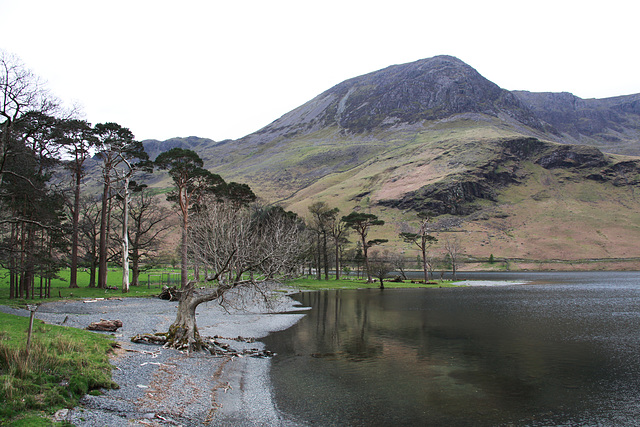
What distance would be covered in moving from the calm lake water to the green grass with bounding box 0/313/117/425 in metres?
6.68

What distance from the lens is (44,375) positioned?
11.1 m

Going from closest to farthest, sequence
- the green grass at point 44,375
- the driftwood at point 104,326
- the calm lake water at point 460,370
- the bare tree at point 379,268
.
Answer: the green grass at point 44,375
the calm lake water at point 460,370
the driftwood at point 104,326
the bare tree at point 379,268

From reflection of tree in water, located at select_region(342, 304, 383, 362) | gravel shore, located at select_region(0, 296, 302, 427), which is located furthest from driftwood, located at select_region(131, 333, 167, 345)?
reflection of tree in water, located at select_region(342, 304, 383, 362)

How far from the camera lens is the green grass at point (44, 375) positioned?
9.48 metres

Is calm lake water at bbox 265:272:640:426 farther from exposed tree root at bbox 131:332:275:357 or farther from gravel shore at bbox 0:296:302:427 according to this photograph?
exposed tree root at bbox 131:332:275:357

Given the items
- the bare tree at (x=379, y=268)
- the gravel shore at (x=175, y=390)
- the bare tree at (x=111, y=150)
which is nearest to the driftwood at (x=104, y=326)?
the gravel shore at (x=175, y=390)

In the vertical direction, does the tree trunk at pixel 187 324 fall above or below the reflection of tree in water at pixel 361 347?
above

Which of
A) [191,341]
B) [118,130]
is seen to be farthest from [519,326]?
[118,130]

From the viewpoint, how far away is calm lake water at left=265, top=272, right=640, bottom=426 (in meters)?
13.6

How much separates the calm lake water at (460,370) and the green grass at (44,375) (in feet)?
21.9

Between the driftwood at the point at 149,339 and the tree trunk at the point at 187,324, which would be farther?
the driftwood at the point at 149,339

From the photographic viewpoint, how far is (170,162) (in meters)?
44.1

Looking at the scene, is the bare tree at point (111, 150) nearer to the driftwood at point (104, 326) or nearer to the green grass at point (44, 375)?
the driftwood at point (104, 326)

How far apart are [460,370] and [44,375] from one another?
17.3 meters
